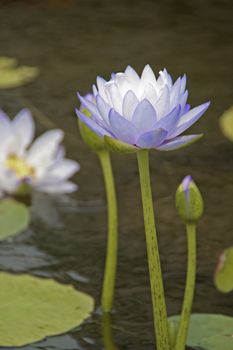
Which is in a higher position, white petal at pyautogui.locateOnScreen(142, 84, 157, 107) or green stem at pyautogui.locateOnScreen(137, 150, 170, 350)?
white petal at pyautogui.locateOnScreen(142, 84, 157, 107)

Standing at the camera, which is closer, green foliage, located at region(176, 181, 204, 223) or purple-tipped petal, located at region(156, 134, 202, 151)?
purple-tipped petal, located at region(156, 134, 202, 151)

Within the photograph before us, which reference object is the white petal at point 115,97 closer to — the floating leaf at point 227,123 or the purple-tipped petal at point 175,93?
the purple-tipped petal at point 175,93

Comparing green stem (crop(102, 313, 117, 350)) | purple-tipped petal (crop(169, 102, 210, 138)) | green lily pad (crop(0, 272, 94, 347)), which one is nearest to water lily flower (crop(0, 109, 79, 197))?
green lily pad (crop(0, 272, 94, 347))

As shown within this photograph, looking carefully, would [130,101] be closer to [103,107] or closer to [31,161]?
[103,107]

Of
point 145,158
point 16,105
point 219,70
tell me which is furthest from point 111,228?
point 219,70

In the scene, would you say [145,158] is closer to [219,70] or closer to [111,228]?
[111,228]

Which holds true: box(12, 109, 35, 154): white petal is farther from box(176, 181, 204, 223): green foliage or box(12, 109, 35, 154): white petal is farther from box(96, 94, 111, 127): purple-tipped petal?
box(96, 94, 111, 127): purple-tipped petal
